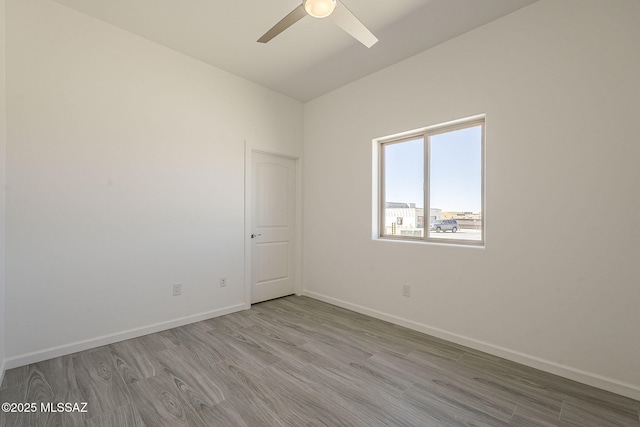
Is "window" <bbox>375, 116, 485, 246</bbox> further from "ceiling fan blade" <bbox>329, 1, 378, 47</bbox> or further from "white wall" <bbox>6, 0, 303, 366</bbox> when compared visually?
"white wall" <bbox>6, 0, 303, 366</bbox>

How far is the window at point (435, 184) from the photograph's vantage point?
272 centimetres

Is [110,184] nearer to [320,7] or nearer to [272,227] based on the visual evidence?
[272,227]

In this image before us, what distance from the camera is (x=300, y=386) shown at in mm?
1958

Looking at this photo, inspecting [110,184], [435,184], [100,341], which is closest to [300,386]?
[100,341]

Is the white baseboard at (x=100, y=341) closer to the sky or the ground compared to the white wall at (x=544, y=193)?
closer to the ground

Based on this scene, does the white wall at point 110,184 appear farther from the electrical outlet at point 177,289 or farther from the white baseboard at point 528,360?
the white baseboard at point 528,360

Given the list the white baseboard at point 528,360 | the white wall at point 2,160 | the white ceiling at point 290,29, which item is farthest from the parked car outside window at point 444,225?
the white wall at point 2,160

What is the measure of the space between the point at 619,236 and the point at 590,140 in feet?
2.28

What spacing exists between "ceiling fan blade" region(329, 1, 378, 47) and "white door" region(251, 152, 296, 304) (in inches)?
88.0

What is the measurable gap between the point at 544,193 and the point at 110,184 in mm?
3711

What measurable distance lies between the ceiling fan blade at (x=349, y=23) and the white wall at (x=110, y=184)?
6.61 ft

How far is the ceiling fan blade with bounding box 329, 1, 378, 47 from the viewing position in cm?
172

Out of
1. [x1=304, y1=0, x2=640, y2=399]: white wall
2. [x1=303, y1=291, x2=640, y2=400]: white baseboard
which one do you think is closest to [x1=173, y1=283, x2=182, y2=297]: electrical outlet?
[x1=303, y1=291, x2=640, y2=400]: white baseboard

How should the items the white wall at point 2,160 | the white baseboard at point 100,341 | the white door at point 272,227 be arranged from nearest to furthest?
the white wall at point 2,160
the white baseboard at point 100,341
the white door at point 272,227
